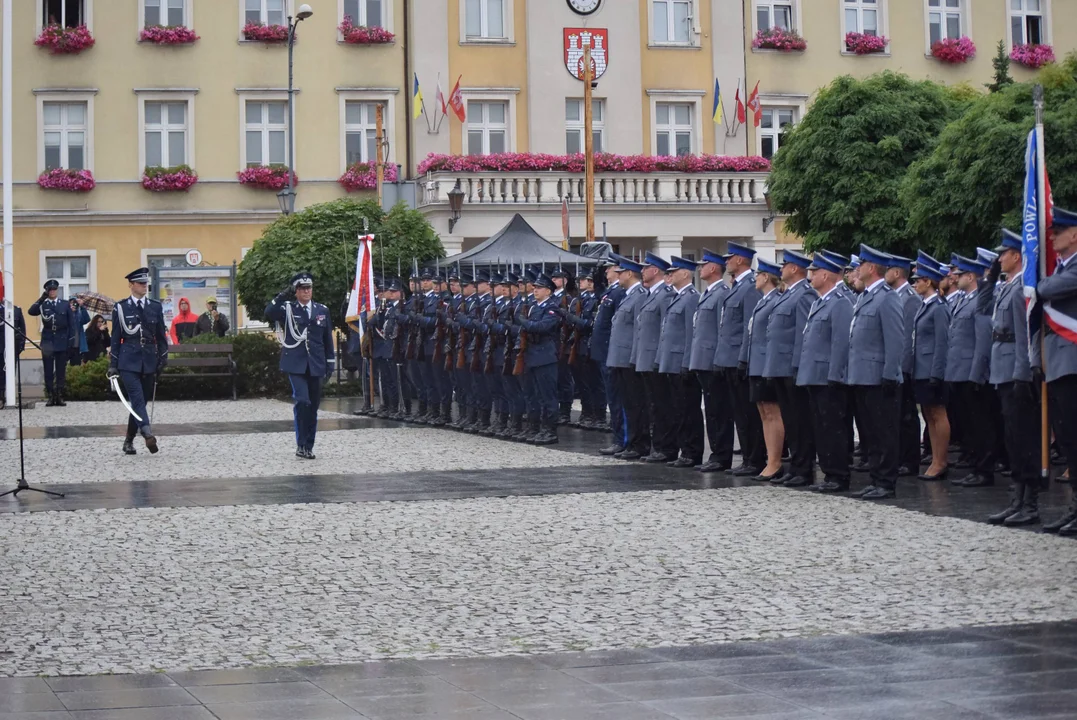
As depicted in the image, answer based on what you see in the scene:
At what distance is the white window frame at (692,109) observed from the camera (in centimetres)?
4441

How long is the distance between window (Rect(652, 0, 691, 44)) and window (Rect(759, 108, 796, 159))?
2.98m

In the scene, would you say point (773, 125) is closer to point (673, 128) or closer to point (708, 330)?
point (673, 128)

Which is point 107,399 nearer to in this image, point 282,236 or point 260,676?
point 282,236

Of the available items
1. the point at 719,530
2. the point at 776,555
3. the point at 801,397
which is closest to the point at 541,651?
the point at 776,555

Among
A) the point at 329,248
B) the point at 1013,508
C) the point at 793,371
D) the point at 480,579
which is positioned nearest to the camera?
the point at 480,579

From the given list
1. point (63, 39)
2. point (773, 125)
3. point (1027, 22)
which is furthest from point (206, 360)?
point (1027, 22)

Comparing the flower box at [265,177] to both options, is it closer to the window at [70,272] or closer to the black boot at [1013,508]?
the window at [70,272]

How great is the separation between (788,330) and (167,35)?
1198 inches

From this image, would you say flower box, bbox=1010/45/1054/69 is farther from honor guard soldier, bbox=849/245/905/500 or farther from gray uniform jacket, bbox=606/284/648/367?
honor guard soldier, bbox=849/245/905/500

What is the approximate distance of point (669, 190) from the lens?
42.3 meters

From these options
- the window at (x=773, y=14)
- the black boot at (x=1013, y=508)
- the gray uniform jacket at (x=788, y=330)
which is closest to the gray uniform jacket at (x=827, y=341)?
the gray uniform jacket at (x=788, y=330)

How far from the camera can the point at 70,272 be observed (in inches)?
1662

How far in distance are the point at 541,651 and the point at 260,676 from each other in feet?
3.93

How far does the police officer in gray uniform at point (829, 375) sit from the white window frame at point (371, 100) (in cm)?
2998
